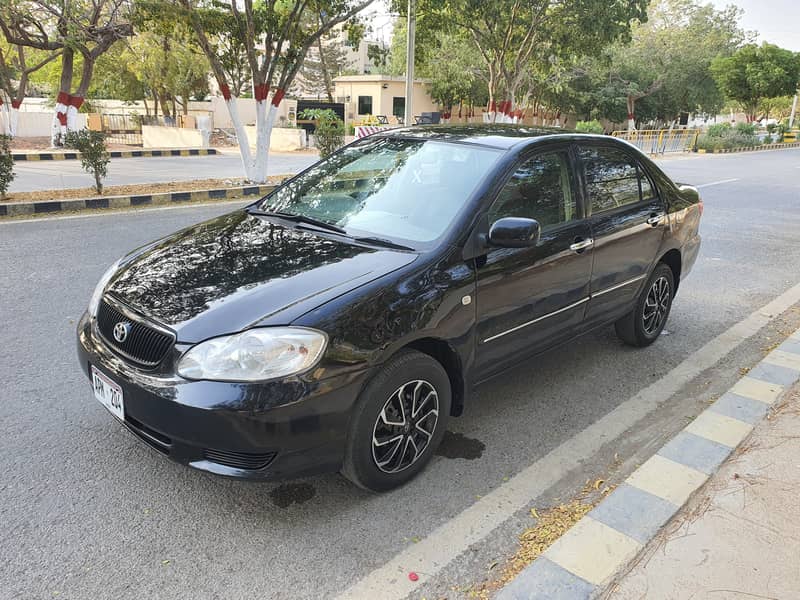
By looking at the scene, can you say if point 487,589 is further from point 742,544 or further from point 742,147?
point 742,147

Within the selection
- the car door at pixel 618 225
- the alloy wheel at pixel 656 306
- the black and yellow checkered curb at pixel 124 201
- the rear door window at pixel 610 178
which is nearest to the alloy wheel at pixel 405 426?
the car door at pixel 618 225

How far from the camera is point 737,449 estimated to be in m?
3.34

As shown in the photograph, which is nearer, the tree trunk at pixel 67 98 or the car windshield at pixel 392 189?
the car windshield at pixel 392 189

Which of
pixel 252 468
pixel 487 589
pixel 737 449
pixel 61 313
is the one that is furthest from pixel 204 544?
pixel 61 313

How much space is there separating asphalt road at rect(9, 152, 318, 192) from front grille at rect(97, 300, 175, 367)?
11.1 meters

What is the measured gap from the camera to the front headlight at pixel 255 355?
2441 mm

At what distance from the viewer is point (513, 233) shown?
302 cm

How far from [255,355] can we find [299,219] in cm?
131

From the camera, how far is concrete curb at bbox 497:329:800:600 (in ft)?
7.75

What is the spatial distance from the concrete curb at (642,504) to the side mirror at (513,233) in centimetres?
126

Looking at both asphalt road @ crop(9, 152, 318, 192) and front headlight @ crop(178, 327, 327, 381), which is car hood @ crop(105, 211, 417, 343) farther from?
asphalt road @ crop(9, 152, 318, 192)

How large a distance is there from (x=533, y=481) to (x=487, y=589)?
856 millimetres

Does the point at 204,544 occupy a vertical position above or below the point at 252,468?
below

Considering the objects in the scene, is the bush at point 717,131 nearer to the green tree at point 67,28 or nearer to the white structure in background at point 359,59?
the white structure in background at point 359,59
